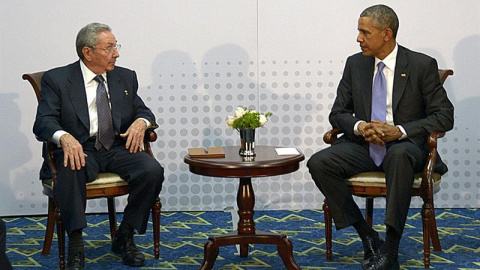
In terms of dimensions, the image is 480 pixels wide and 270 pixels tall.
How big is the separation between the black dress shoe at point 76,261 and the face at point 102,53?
1185mm

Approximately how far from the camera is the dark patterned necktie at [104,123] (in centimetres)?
507

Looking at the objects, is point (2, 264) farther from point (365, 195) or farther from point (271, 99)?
point (271, 99)

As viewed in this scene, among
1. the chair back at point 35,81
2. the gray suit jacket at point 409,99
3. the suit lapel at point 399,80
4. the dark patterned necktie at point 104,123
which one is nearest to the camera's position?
the gray suit jacket at point 409,99

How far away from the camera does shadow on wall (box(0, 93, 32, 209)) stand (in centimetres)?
631

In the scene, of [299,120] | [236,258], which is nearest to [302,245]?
[236,258]

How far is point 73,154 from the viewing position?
4.69m

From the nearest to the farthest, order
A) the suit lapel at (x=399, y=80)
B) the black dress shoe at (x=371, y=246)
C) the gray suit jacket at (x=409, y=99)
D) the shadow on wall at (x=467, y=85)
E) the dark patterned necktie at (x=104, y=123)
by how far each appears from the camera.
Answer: the black dress shoe at (x=371, y=246)
the gray suit jacket at (x=409, y=99)
the suit lapel at (x=399, y=80)
the dark patterned necktie at (x=104, y=123)
the shadow on wall at (x=467, y=85)

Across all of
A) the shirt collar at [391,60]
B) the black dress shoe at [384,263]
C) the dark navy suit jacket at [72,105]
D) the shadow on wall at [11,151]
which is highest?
the shirt collar at [391,60]

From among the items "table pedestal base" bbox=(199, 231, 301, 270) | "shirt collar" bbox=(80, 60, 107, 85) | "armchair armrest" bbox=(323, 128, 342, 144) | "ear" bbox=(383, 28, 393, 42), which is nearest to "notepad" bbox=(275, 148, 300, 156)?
"armchair armrest" bbox=(323, 128, 342, 144)

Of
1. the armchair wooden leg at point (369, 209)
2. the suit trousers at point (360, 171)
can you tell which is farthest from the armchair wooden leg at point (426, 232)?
the armchair wooden leg at point (369, 209)

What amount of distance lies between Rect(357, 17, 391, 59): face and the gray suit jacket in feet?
0.29

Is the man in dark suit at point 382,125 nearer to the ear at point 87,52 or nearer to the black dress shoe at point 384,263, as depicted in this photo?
the black dress shoe at point 384,263

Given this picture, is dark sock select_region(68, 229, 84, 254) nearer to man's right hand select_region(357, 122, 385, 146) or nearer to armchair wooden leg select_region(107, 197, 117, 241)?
armchair wooden leg select_region(107, 197, 117, 241)

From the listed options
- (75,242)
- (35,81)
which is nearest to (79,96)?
(35,81)
